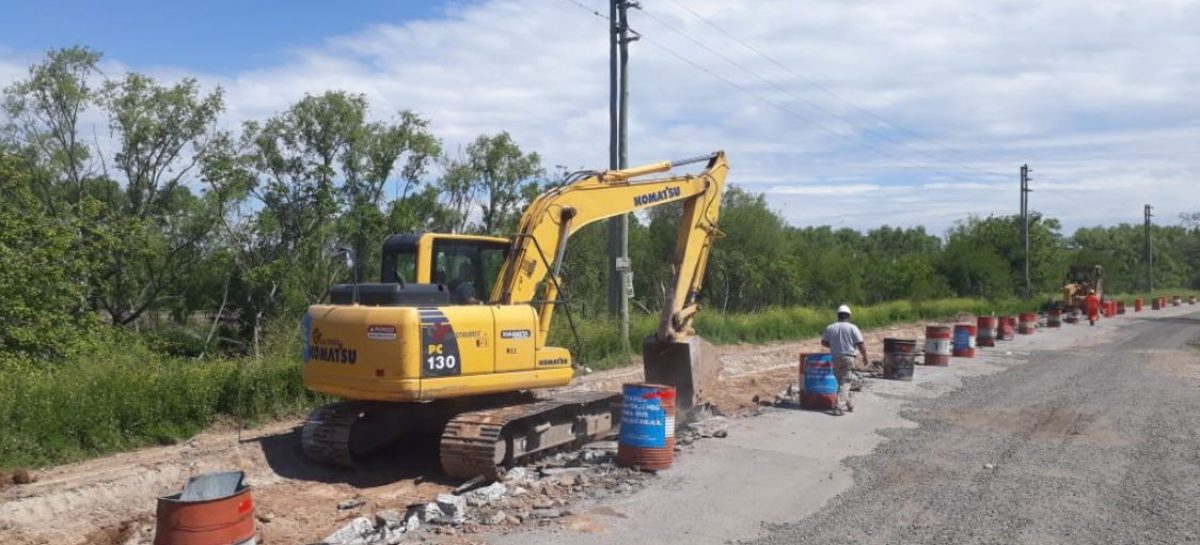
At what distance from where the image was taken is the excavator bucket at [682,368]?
12.4 meters

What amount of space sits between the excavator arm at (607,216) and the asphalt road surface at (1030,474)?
343 cm

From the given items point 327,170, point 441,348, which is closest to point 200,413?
point 441,348

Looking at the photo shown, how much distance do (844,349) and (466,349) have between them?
6.74 meters

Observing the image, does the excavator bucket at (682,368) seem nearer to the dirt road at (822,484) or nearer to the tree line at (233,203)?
the dirt road at (822,484)

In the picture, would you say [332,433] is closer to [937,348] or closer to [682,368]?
[682,368]

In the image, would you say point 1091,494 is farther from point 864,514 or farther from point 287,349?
point 287,349

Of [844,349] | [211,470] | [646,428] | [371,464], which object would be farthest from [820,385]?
[211,470]

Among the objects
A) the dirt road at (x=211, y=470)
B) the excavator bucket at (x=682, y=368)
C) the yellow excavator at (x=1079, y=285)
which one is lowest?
the dirt road at (x=211, y=470)

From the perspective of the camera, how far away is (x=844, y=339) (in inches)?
547

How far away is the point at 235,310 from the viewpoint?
88.4 ft

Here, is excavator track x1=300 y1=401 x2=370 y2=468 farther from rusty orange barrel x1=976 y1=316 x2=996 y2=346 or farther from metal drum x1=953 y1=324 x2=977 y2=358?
rusty orange barrel x1=976 y1=316 x2=996 y2=346

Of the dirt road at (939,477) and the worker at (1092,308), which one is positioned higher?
the worker at (1092,308)

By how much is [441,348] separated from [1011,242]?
56.6 metres

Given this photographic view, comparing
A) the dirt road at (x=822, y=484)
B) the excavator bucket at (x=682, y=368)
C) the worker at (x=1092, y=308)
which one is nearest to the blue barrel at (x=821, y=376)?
the dirt road at (x=822, y=484)
